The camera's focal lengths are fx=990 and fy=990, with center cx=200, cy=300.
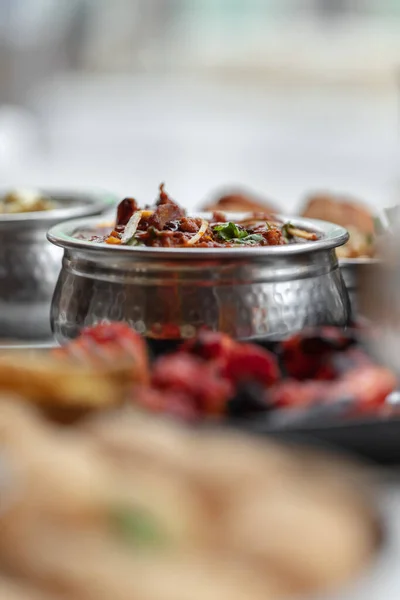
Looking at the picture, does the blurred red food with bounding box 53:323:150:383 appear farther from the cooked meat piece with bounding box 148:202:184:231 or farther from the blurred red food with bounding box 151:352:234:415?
the cooked meat piece with bounding box 148:202:184:231

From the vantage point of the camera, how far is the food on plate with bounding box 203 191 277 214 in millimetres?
1463

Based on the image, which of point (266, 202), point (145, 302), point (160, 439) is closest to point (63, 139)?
point (266, 202)

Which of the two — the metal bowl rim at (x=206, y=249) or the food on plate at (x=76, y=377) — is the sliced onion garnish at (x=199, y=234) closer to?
the metal bowl rim at (x=206, y=249)

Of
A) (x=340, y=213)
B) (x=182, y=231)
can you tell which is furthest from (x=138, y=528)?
(x=340, y=213)

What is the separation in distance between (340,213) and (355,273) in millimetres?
291

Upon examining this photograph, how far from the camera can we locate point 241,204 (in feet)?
4.89

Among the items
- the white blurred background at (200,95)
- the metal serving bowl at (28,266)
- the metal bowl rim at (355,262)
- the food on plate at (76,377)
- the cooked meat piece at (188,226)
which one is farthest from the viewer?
the white blurred background at (200,95)

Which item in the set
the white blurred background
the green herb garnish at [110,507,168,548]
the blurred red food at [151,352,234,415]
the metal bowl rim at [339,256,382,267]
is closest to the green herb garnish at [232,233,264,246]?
the metal bowl rim at [339,256,382,267]

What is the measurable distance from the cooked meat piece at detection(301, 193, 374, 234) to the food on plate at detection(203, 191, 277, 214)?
6cm

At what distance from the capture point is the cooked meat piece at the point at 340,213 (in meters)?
1.42

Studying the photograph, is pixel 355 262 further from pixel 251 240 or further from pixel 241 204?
pixel 241 204

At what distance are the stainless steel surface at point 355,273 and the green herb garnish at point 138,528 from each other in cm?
68

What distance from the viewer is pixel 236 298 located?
0.95 meters

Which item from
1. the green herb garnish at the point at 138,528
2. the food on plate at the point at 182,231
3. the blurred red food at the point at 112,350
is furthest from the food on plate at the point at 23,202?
the green herb garnish at the point at 138,528
